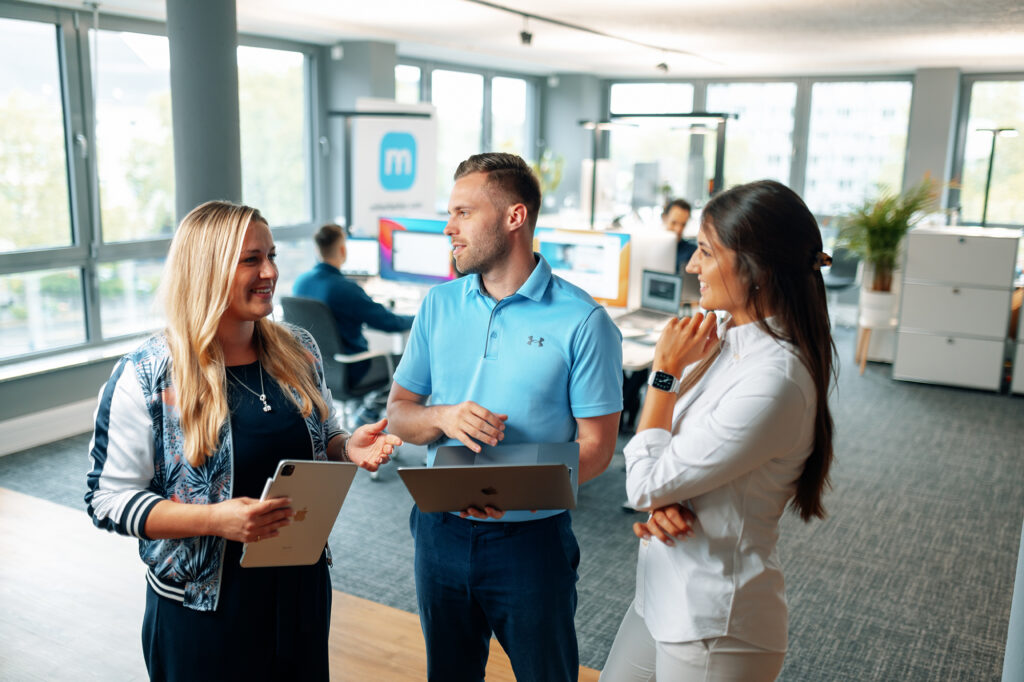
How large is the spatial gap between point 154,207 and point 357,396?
2.57 m

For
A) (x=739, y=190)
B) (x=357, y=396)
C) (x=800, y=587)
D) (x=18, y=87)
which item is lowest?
(x=800, y=587)

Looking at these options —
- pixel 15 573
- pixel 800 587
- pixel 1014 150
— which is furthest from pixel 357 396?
pixel 1014 150

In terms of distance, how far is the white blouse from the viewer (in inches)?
50.1

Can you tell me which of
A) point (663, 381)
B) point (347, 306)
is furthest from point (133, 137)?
point (663, 381)

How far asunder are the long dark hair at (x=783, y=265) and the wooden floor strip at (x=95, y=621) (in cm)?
155

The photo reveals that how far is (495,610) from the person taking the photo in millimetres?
1664

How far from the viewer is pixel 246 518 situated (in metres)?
1.35

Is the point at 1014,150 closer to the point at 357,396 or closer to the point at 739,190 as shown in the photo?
the point at 357,396

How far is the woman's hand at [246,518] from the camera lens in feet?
4.44

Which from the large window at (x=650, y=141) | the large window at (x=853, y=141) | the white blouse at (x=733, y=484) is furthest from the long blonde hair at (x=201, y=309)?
the large window at (x=853, y=141)

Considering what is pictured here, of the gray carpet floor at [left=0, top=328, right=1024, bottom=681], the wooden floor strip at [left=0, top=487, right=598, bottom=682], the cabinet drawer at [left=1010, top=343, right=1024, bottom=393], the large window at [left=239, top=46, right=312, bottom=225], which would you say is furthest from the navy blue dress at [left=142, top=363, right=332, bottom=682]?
the cabinet drawer at [left=1010, top=343, right=1024, bottom=393]

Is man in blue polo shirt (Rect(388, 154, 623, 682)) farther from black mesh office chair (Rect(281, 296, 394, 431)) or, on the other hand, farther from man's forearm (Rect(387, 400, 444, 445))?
black mesh office chair (Rect(281, 296, 394, 431))

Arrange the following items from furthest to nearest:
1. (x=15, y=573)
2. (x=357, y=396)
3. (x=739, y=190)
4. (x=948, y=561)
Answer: (x=357, y=396), (x=948, y=561), (x=15, y=573), (x=739, y=190)

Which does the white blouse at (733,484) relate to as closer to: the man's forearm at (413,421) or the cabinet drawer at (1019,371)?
the man's forearm at (413,421)
